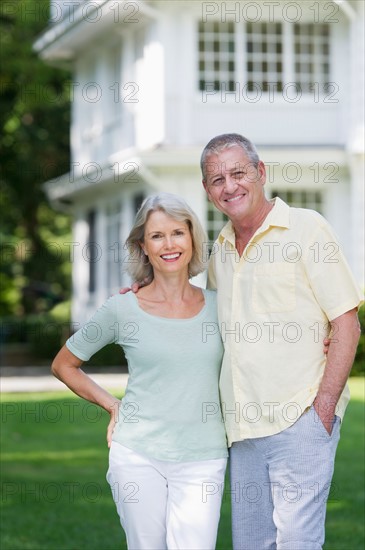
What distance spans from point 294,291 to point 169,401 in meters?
0.72

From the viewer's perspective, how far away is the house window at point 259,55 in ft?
68.8

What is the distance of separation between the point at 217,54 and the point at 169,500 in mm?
17392

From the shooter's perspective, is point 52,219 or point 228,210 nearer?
point 228,210

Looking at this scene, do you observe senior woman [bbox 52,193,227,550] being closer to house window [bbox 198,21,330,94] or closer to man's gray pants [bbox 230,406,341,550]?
man's gray pants [bbox 230,406,341,550]

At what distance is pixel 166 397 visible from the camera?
15.0 feet

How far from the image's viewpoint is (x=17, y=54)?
29625 mm

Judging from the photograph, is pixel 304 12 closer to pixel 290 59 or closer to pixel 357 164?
pixel 290 59

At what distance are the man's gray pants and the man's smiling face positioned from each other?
928 millimetres

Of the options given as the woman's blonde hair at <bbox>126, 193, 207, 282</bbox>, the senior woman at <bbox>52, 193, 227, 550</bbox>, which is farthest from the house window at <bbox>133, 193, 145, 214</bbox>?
the senior woman at <bbox>52, 193, 227, 550</bbox>

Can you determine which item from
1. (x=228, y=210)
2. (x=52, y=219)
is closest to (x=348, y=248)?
(x=228, y=210)

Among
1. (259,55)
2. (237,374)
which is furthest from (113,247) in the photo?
(237,374)

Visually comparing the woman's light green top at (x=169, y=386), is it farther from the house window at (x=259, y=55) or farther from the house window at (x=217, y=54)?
the house window at (x=217, y=54)

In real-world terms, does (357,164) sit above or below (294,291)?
above

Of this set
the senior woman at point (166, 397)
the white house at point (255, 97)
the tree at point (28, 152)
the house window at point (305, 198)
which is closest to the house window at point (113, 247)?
the white house at point (255, 97)
